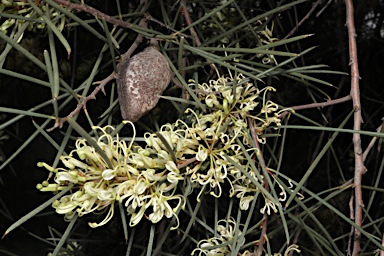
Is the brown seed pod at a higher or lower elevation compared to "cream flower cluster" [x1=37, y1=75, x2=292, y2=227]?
higher

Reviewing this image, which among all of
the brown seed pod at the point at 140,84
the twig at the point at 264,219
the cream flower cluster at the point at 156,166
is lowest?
the twig at the point at 264,219

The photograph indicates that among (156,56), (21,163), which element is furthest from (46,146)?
(156,56)

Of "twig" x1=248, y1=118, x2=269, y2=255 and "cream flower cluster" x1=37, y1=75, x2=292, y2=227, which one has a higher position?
"cream flower cluster" x1=37, y1=75, x2=292, y2=227

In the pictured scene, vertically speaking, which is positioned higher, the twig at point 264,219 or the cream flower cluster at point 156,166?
the cream flower cluster at point 156,166

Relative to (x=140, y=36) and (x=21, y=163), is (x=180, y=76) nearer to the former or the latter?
(x=140, y=36)

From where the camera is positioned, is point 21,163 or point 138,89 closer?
point 138,89

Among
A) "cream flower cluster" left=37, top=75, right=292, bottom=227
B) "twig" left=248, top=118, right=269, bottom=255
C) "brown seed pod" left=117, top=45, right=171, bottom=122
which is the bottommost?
"twig" left=248, top=118, right=269, bottom=255

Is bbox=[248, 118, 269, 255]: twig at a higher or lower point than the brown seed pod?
lower

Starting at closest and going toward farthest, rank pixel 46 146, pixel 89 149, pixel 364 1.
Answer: pixel 89 149
pixel 364 1
pixel 46 146
